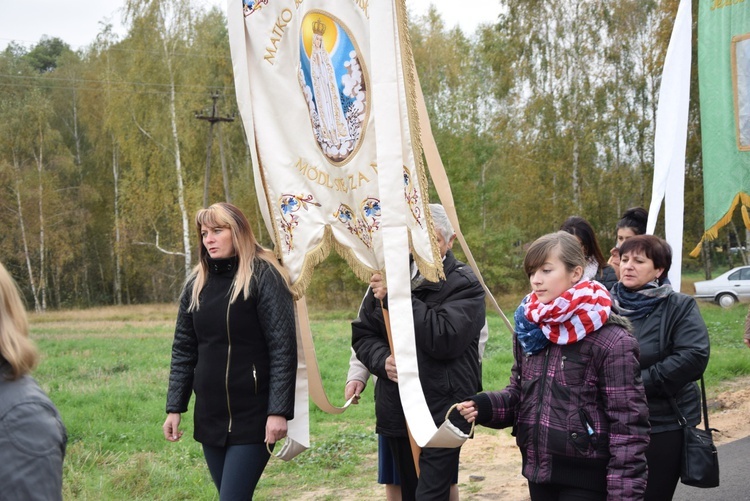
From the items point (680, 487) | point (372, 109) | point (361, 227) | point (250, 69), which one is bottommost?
point (680, 487)

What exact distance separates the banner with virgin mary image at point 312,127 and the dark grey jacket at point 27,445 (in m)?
1.98

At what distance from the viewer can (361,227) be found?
387 centimetres

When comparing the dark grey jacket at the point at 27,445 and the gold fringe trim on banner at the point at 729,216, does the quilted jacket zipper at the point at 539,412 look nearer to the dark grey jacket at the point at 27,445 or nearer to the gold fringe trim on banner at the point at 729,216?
the dark grey jacket at the point at 27,445

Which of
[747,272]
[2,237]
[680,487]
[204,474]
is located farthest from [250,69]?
[2,237]

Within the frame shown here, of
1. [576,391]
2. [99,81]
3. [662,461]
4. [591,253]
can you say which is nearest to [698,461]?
[662,461]

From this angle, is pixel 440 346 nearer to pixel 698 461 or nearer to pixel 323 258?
pixel 323 258

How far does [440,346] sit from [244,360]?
93cm

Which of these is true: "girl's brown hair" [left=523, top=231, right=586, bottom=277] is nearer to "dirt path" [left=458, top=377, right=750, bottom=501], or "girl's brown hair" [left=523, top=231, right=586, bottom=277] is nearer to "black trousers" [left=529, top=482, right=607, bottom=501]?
"black trousers" [left=529, top=482, right=607, bottom=501]

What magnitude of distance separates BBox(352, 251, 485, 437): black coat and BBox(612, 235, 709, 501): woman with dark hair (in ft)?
2.36

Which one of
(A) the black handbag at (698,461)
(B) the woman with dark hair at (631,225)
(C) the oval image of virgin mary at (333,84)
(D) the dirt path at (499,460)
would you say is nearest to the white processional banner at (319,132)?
(C) the oval image of virgin mary at (333,84)

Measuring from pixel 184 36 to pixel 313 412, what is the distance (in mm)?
26881

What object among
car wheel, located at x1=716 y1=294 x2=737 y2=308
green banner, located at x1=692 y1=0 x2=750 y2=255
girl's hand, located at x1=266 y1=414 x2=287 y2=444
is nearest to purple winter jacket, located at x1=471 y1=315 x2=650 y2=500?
girl's hand, located at x1=266 y1=414 x2=287 y2=444

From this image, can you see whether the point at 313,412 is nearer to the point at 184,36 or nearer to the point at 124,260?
the point at 184,36

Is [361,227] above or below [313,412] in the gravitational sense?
above
